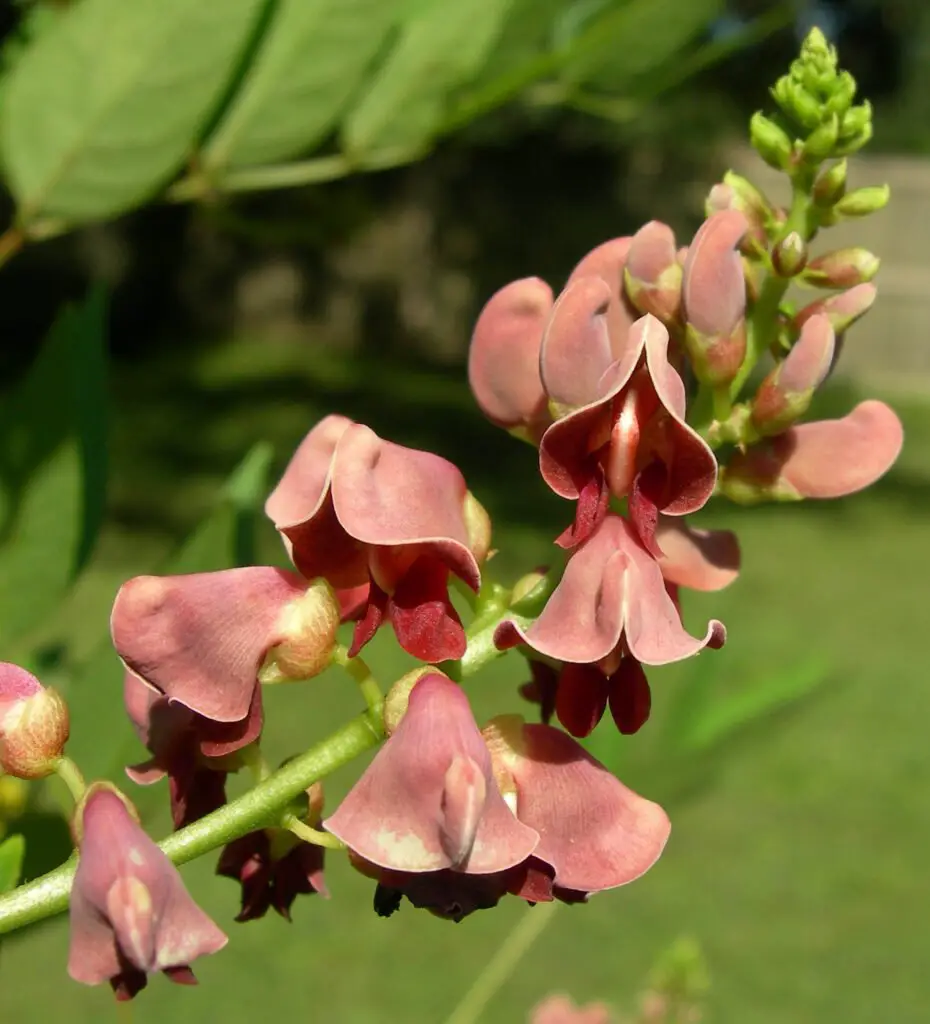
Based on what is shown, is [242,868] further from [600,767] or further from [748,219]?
[748,219]

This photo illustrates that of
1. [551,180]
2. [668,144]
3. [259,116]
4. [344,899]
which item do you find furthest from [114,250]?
[259,116]

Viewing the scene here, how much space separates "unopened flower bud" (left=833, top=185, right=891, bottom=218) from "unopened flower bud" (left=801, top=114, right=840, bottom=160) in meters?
0.02

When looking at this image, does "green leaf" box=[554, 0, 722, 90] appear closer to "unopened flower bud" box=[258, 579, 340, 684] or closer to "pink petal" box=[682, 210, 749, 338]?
"pink petal" box=[682, 210, 749, 338]

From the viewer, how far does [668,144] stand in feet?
35.4

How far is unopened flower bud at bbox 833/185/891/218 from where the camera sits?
71 centimetres

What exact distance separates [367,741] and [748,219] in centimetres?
29

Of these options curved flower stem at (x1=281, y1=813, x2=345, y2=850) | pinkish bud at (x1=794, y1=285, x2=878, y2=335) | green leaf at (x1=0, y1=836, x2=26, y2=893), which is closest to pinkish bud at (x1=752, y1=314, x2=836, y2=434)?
pinkish bud at (x1=794, y1=285, x2=878, y2=335)

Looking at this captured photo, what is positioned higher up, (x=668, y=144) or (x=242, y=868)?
(x=242, y=868)

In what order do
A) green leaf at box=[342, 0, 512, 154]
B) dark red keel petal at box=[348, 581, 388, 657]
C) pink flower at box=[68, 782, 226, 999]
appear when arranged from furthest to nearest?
1. green leaf at box=[342, 0, 512, 154]
2. dark red keel petal at box=[348, 581, 388, 657]
3. pink flower at box=[68, 782, 226, 999]

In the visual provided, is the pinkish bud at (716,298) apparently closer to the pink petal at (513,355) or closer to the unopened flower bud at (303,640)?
the pink petal at (513,355)

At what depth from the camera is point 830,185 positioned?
0.69 meters

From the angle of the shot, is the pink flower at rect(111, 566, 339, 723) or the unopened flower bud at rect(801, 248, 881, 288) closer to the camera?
the pink flower at rect(111, 566, 339, 723)

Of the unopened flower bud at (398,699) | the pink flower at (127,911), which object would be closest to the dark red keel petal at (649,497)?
the unopened flower bud at (398,699)

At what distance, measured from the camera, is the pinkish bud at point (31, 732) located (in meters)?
0.63
